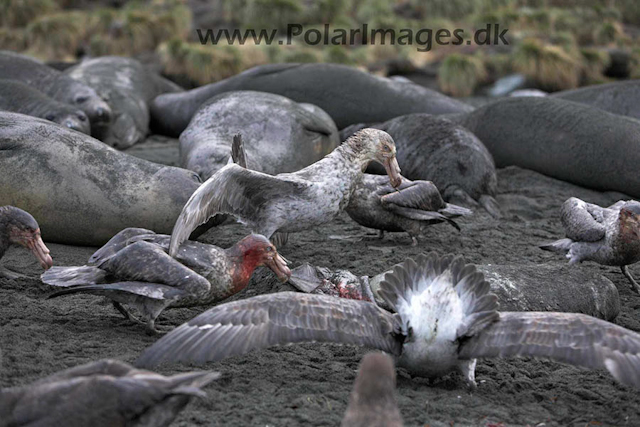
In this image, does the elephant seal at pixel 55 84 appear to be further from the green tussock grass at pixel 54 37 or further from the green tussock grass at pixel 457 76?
the green tussock grass at pixel 457 76

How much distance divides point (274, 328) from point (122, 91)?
7.33 meters

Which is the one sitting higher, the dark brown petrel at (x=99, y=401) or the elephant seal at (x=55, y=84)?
the dark brown petrel at (x=99, y=401)

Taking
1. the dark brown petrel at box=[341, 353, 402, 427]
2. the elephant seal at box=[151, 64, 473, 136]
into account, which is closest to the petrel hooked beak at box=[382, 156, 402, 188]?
the dark brown petrel at box=[341, 353, 402, 427]

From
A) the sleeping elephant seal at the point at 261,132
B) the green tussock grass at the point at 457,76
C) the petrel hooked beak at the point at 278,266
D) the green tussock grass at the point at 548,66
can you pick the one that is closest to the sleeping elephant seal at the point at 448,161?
the sleeping elephant seal at the point at 261,132

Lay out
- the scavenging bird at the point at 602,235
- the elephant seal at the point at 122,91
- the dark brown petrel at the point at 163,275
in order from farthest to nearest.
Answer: the elephant seal at the point at 122,91
the scavenging bird at the point at 602,235
the dark brown petrel at the point at 163,275

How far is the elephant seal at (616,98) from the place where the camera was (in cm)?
1038

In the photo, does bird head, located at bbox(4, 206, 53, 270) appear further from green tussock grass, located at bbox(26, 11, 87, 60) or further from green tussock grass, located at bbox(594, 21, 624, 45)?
green tussock grass, located at bbox(594, 21, 624, 45)

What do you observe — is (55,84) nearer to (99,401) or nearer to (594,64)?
(99,401)

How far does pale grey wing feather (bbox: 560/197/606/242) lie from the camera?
6.17 meters

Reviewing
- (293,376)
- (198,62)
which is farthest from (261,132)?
(198,62)

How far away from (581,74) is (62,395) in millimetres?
15148

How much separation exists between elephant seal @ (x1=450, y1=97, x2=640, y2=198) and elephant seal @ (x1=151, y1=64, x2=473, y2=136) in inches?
34.9

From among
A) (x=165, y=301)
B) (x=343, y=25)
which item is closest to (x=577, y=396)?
(x=165, y=301)

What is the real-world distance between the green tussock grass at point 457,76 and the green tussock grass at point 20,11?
1014 centimetres
